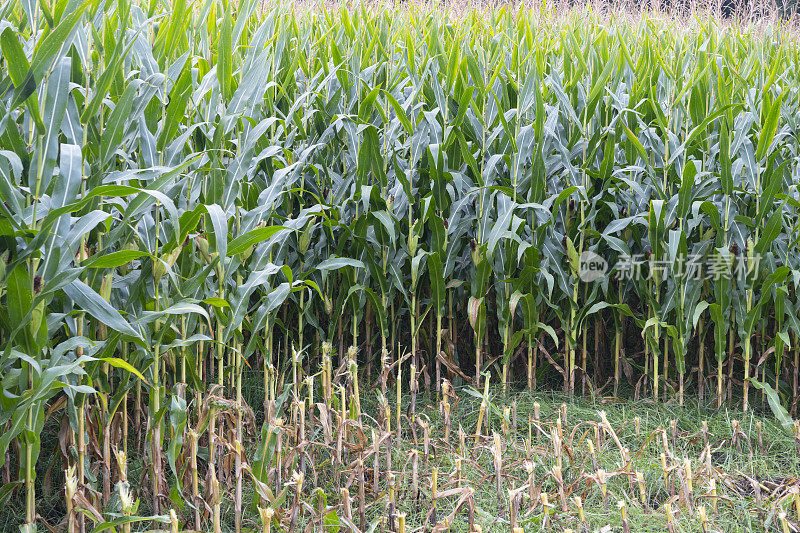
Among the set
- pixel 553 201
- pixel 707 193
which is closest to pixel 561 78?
pixel 553 201

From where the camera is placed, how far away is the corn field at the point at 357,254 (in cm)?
189

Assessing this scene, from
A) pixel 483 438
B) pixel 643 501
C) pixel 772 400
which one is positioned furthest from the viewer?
pixel 772 400

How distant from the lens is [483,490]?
233cm

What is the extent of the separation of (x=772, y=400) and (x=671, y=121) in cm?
126

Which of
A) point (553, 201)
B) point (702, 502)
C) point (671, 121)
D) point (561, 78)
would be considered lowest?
point (702, 502)

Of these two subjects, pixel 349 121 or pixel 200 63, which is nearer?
pixel 200 63

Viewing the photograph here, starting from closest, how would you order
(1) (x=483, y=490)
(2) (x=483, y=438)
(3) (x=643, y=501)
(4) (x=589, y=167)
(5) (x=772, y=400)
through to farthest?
(3) (x=643, y=501)
(1) (x=483, y=490)
(2) (x=483, y=438)
(5) (x=772, y=400)
(4) (x=589, y=167)

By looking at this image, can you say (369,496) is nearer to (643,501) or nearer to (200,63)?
(643,501)

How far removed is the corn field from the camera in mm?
1887

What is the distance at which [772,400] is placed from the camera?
278 centimetres

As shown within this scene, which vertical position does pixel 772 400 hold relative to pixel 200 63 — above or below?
below

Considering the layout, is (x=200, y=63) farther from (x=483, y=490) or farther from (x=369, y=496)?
(x=483, y=490)

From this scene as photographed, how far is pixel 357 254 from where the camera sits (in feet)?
9.72

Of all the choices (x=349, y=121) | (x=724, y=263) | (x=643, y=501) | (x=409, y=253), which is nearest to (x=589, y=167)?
(x=724, y=263)
